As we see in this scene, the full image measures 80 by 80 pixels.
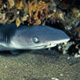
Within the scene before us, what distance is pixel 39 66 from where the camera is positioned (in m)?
3.16

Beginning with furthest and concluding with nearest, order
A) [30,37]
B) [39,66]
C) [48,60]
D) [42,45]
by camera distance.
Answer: [48,60] < [39,66] < [30,37] < [42,45]

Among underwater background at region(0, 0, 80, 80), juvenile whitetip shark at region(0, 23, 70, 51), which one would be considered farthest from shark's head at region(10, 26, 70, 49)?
underwater background at region(0, 0, 80, 80)

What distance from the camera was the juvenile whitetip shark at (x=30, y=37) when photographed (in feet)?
8.74

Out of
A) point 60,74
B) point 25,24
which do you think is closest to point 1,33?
point 25,24

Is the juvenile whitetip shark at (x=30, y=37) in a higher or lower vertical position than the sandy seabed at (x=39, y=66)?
higher

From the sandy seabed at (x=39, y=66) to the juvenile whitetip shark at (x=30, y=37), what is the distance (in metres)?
0.33

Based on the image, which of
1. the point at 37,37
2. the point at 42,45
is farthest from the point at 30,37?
the point at 42,45

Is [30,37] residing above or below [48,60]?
above

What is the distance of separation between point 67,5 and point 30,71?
145 centimetres

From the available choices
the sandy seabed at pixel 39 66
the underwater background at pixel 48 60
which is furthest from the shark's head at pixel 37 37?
the sandy seabed at pixel 39 66

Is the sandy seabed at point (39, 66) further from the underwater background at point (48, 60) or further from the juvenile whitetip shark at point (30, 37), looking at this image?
the juvenile whitetip shark at point (30, 37)

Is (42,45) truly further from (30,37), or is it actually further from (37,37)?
(30,37)

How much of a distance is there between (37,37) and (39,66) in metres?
0.65

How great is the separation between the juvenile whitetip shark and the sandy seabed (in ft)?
1.09
